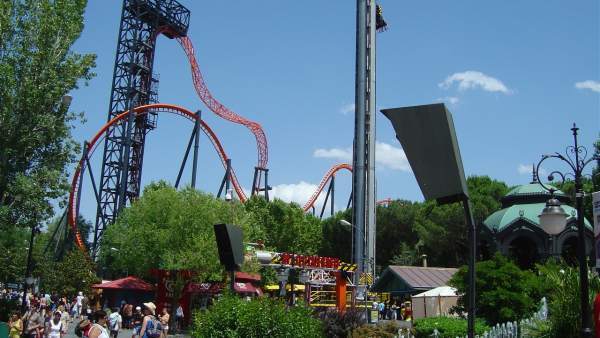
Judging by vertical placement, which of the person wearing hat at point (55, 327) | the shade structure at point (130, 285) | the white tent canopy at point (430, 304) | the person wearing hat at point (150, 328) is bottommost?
the person wearing hat at point (55, 327)

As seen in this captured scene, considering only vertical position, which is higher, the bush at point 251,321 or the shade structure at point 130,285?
the shade structure at point 130,285

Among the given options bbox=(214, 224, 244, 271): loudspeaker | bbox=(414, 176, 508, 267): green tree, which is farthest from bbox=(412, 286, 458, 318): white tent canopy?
bbox=(414, 176, 508, 267): green tree

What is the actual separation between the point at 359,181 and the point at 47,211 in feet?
93.7

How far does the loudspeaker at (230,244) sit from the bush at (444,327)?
7.16 m

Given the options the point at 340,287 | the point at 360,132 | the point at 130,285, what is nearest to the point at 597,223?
the point at 340,287

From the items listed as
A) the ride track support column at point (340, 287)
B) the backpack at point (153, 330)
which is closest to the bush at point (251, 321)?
the backpack at point (153, 330)

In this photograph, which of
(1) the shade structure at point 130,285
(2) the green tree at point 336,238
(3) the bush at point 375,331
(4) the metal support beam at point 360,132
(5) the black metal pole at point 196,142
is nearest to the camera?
(3) the bush at point 375,331

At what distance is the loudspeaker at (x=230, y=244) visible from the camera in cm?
1021

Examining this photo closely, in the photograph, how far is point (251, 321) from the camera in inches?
408

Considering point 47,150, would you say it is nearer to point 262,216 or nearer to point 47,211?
point 47,211

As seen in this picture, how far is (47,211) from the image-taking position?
19391mm

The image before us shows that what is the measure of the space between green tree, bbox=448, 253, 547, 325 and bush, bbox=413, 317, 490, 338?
118 cm

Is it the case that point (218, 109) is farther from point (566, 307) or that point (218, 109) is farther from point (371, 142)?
point (566, 307)

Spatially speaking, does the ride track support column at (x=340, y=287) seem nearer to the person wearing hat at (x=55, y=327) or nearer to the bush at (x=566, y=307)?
the person wearing hat at (x=55, y=327)
